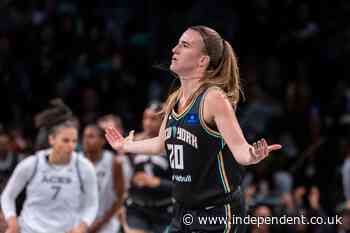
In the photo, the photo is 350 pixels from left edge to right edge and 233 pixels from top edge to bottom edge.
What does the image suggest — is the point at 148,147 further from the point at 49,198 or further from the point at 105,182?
the point at 105,182

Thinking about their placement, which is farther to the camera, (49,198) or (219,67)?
(49,198)

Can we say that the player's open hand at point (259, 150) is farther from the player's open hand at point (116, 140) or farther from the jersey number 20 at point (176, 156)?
the player's open hand at point (116, 140)

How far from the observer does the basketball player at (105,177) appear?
29.4ft

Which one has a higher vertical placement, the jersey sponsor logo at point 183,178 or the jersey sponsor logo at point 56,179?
the jersey sponsor logo at point 183,178

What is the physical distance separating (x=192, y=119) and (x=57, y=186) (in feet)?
7.49

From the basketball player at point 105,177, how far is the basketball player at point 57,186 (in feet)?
4.91

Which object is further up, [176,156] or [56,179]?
[176,156]

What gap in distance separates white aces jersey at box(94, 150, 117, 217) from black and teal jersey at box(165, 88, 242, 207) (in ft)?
12.6

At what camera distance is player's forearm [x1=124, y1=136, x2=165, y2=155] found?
580 centimetres

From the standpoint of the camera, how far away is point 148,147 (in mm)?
5844

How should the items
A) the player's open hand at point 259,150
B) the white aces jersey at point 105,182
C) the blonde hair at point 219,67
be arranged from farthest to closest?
the white aces jersey at point 105,182
the blonde hair at point 219,67
the player's open hand at point 259,150

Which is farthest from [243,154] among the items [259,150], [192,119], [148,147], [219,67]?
[148,147]

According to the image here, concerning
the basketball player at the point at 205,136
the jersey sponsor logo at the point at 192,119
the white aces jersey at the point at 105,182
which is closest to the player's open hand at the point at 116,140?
the basketball player at the point at 205,136

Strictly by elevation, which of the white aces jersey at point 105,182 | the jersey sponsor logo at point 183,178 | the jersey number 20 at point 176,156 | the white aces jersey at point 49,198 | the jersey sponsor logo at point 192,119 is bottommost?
the white aces jersey at point 105,182
